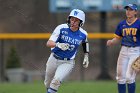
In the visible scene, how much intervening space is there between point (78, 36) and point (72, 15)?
1.37 ft

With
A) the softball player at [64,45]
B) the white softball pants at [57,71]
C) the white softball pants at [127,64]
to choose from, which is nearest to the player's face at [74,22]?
the softball player at [64,45]

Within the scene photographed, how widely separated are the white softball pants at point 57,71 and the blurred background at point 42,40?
24.1 feet

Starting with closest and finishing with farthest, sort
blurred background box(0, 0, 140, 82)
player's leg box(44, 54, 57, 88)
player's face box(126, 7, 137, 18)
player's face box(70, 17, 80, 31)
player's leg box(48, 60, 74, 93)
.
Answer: player's leg box(48, 60, 74, 93), player's face box(70, 17, 80, 31), player's leg box(44, 54, 57, 88), player's face box(126, 7, 137, 18), blurred background box(0, 0, 140, 82)

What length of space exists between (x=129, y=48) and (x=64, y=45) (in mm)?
1205

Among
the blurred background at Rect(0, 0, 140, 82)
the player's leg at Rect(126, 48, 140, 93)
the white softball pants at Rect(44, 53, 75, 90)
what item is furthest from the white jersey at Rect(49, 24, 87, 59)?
the blurred background at Rect(0, 0, 140, 82)

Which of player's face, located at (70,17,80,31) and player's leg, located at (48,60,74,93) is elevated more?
player's face, located at (70,17,80,31)

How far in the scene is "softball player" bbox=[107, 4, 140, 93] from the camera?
387 inches

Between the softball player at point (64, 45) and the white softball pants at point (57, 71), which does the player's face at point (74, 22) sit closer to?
the softball player at point (64, 45)

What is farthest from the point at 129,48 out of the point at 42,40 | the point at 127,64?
the point at 42,40

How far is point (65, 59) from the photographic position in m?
9.42

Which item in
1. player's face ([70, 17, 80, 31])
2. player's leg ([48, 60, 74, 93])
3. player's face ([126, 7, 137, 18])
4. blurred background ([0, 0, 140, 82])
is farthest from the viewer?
blurred background ([0, 0, 140, 82])

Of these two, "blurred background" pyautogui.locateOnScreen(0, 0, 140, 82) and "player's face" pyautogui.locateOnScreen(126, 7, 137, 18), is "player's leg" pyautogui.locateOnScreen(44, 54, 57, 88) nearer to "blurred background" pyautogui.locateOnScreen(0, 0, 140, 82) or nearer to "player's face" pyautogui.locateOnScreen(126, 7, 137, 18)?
"player's face" pyautogui.locateOnScreen(126, 7, 137, 18)

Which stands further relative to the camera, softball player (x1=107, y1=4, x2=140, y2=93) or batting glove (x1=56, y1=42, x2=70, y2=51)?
softball player (x1=107, y1=4, x2=140, y2=93)

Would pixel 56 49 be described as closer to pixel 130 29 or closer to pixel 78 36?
pixel 78 36
